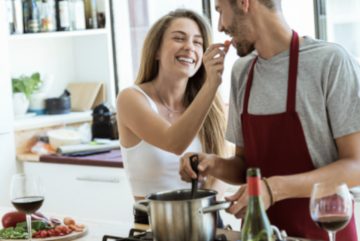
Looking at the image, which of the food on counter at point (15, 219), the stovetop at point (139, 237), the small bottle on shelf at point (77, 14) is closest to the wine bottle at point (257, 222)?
the stovetop at point (139, 237)

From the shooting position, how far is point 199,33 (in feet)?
10.1

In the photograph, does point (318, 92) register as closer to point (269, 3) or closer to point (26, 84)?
point (269, 3)

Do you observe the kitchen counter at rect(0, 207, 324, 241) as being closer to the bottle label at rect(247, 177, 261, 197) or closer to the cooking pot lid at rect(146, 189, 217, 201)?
the cooking pot lid at rect(146, 189, 217, 201)

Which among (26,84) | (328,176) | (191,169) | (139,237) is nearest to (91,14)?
(26,84)

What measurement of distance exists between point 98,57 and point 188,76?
201 cm

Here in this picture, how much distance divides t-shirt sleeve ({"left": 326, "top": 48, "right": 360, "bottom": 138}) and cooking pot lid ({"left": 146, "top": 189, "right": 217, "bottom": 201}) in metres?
0.40

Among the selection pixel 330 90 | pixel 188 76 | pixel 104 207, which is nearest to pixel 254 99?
pixel 330 90

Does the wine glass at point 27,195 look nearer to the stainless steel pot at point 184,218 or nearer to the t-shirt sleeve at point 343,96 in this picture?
the stainless steel pot at point 184,218

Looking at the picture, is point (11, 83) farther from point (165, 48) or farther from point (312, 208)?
point (312, 208)

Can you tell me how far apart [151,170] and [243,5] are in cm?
77

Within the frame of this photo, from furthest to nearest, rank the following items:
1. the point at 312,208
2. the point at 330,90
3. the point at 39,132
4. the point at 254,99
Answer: the point at 39,132 → the point at 254,99 → the point at 330,90 → the point at 312,208

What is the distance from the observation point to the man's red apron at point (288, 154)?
7.82 feet

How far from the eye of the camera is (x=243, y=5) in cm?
243

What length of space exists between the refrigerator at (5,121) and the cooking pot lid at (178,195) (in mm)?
2318
